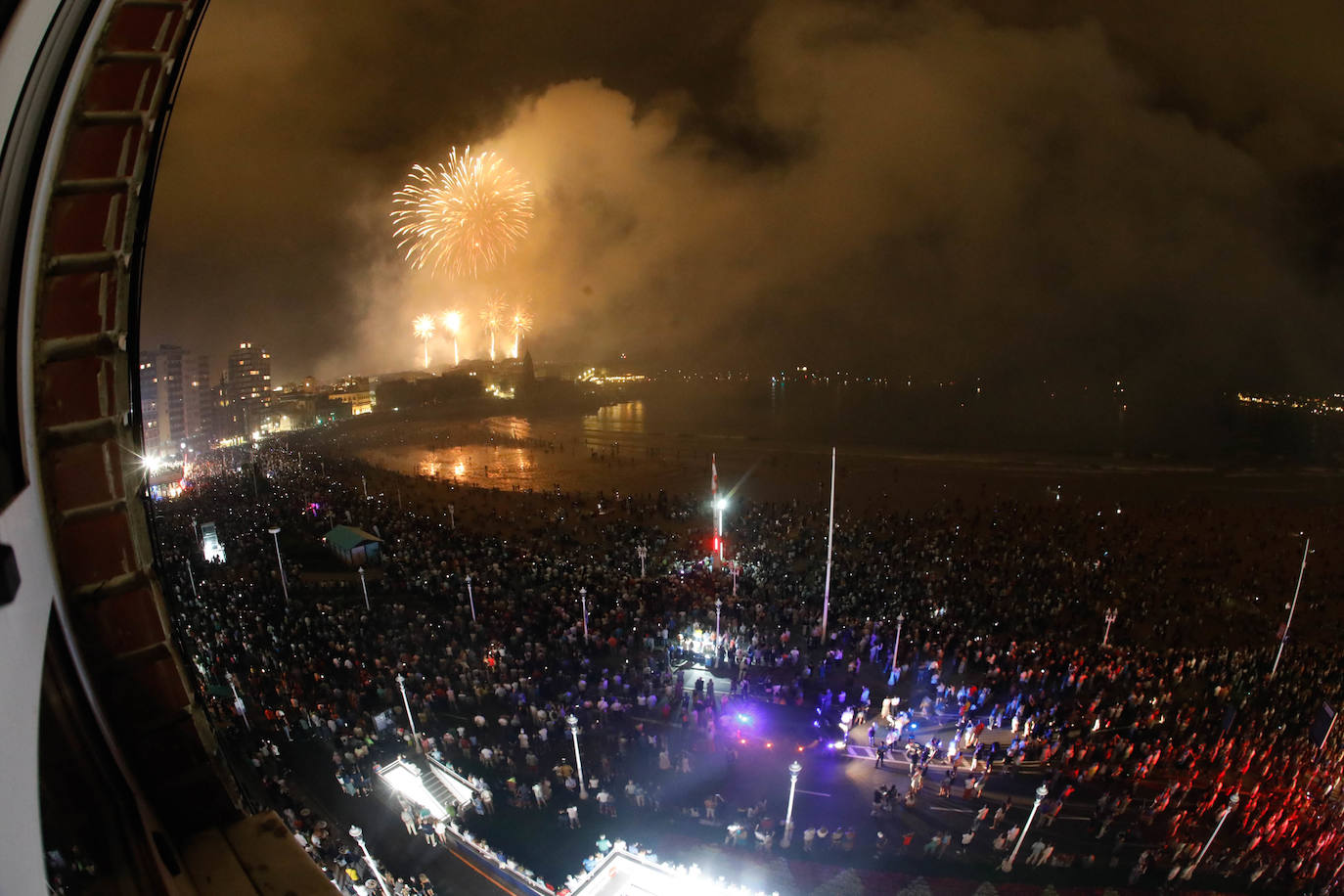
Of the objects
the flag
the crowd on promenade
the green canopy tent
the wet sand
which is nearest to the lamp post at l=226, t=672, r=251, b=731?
the crowd on promenade

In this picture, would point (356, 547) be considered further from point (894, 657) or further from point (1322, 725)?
point (1322, 725)

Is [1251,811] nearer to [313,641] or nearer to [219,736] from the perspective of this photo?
[219,736]

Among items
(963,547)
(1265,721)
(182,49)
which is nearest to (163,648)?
(182,49)

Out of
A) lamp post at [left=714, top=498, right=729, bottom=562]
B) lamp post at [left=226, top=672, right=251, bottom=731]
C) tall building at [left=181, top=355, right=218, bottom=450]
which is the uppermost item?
tall building at [left=181, top=355, right=218, bottom=450]

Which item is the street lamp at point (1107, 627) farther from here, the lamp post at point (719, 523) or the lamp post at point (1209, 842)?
the lamp post at point (719, 523)

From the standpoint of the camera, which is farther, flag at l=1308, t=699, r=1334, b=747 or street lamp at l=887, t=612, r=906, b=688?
street lamp at l=887, t=612, r=906, b=688

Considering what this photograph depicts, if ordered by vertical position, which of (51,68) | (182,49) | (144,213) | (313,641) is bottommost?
(313,641)

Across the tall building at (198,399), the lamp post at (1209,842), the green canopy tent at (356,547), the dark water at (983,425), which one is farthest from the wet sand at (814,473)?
the tall building at (198,399)

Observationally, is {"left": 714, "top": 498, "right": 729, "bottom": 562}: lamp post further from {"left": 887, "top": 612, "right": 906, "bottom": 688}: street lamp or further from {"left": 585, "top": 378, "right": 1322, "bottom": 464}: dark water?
{"left": 585, "top": 378, "right": 1322, "bottom": 464}: dark water
